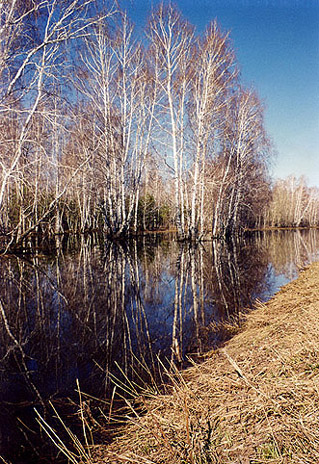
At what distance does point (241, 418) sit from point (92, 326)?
8.19 feet

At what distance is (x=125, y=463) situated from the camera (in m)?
1.25

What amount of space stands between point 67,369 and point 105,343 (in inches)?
22.8

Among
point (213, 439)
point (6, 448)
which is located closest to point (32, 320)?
point (6, 448)

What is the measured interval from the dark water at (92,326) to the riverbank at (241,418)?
49 centimetres

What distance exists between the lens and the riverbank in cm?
113

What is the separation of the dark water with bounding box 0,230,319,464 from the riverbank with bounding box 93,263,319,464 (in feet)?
1.60

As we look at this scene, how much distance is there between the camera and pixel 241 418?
4.41 feet

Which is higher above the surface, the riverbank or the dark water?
the riverbank

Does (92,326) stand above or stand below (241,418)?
below

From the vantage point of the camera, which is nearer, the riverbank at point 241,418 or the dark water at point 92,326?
the riverbank at point 241,418

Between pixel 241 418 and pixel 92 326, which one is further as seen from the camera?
pixel 92 326

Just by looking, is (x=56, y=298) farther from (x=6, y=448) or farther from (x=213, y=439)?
(x=213, y=439)

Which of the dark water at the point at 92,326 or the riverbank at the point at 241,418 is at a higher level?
the riverbank at the point at 241,418

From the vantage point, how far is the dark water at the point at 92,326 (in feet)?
6.76
